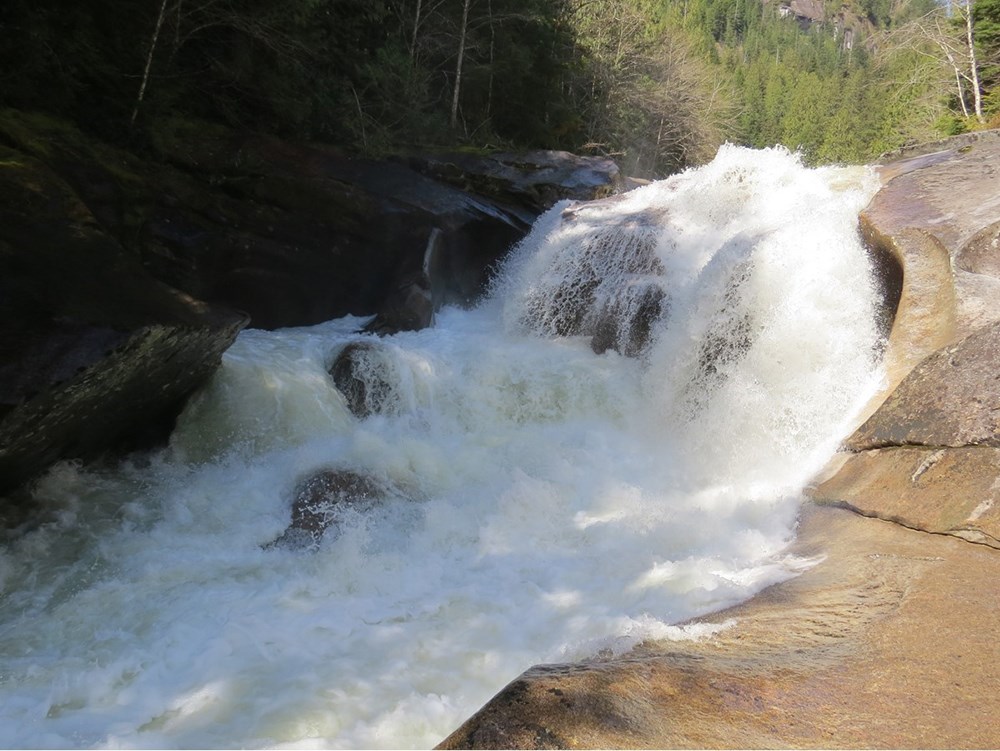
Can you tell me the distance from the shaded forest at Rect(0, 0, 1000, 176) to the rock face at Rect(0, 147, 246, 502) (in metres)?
2.68

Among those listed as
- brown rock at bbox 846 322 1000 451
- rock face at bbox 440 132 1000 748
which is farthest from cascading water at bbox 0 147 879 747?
brown rock at bbox 846 322 1000 451

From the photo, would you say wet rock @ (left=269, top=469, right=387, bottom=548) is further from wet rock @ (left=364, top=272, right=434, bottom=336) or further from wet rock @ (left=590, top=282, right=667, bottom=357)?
wet rock @ (left=590, top=282, right=667, bottom=357)

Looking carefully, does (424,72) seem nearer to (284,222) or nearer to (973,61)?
(284,222)

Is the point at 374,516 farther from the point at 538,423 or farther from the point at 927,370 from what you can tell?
the point at 927,370

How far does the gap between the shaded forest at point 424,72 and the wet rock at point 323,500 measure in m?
5.39

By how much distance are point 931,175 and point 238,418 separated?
7.75 metres

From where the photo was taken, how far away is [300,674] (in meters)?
3.66

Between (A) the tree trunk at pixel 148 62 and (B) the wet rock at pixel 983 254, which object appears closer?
(B) the wet rock at pixel 983 254

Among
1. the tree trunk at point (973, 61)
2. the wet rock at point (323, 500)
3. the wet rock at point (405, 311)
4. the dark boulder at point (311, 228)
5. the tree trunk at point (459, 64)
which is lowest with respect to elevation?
the wet rock at point (323, 500)

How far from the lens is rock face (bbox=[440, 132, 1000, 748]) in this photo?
89.7 inches

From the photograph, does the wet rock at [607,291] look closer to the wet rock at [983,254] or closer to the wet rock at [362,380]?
the wet rock at [362,380]

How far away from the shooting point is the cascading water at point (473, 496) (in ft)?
11.8

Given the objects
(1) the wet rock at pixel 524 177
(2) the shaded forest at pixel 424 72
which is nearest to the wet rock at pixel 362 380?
(2) the shaded forest at pixel 424 72

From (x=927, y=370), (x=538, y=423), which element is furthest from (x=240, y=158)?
(x=927, y=370)
